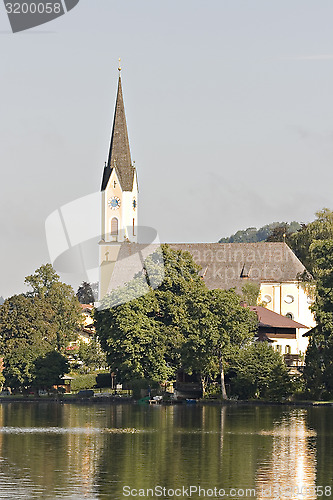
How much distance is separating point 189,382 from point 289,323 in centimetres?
1630

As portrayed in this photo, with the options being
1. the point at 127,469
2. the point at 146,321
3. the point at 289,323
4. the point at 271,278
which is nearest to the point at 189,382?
the point at 146,321

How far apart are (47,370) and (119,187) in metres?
44.5

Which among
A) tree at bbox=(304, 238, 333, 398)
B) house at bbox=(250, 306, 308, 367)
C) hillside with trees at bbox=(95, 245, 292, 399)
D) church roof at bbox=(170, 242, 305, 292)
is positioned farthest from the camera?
church roof at bbox=(170, 242, 305, 292)

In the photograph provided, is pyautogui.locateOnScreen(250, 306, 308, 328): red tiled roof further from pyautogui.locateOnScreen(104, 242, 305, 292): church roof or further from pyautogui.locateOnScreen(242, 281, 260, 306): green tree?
pyautogui.locateOnScreen(104, 242, 305, 292): church roof

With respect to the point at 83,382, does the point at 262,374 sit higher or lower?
higher

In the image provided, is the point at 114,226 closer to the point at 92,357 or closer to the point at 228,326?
the point at 92,357

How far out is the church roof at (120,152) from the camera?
144 m

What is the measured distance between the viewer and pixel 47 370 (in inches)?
4136

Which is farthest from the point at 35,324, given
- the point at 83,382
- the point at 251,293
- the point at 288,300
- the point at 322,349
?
the point at 322,349

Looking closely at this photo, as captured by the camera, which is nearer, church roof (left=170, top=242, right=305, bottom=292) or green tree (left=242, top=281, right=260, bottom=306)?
green tree (left=242, top=281, right=260, bottom=306)

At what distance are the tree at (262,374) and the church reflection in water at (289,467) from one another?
25598 mm

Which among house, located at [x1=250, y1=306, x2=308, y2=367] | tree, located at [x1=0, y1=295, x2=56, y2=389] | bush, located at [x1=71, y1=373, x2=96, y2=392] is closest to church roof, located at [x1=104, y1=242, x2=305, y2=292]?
tree, located at [x1=0, y1=295, x2=56, y2=389]

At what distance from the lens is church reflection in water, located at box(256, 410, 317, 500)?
34719 millimetres

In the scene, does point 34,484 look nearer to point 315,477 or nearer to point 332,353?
point 315,477
